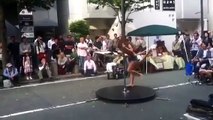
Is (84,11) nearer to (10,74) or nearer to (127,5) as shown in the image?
(127,5)

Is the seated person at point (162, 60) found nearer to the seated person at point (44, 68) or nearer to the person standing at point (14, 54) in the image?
the seated person at point (44, 68)

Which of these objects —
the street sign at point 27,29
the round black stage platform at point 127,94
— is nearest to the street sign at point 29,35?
the street sign at point 27,29

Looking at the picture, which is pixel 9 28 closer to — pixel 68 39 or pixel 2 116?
pixel 68 39

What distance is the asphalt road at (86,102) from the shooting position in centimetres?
995

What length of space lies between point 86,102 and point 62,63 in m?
6.05

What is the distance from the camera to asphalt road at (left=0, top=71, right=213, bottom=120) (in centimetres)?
995

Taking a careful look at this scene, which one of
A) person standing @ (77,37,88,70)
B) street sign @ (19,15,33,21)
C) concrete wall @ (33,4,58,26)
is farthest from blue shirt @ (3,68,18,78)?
concrete wall @ (33,4,58,26)

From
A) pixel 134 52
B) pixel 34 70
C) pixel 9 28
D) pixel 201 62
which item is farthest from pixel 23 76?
pixel 201 62

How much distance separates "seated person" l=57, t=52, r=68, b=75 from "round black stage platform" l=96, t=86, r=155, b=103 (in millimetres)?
5133

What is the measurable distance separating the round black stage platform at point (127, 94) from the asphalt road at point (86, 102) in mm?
188

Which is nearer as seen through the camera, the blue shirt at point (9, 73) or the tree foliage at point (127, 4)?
the blue shirt at point (9, 73)

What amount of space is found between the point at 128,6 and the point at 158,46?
14.2 feet

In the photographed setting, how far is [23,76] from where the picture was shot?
16.5m

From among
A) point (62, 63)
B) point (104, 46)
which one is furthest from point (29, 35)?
point (62, 63)
